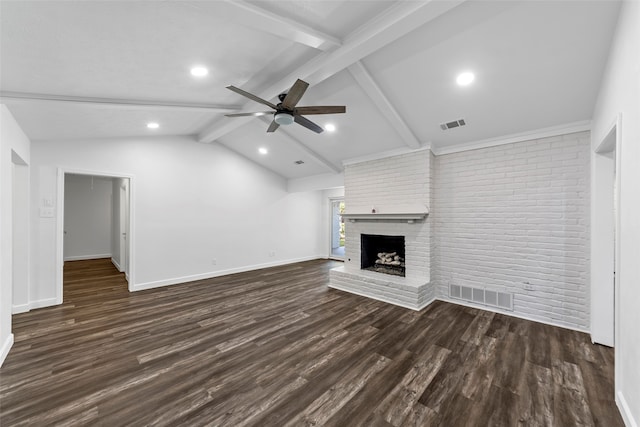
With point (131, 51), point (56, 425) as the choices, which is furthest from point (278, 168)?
point (56, 425)

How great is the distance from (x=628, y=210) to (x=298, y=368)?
8.94ft

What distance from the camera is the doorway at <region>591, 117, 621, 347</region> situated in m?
2.71

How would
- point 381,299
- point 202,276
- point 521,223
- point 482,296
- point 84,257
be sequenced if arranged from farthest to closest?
point 84,257 < point 202,276 < point 381,299 < point 482,296 < point 521,223

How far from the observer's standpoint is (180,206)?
5363 mm

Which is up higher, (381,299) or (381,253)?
(381,253)

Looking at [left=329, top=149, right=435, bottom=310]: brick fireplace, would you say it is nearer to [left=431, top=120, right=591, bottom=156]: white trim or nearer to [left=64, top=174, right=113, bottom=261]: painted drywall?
[left=431, top=120, right=591, bottom=156]: white trim

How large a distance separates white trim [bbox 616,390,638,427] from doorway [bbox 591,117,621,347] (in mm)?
1307

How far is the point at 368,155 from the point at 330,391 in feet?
12.9

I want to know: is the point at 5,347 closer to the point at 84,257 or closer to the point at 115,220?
the point at 115,220

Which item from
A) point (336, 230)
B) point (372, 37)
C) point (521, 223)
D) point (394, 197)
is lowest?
point (336, 230)

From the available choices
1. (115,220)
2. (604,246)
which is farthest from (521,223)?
(115,220)

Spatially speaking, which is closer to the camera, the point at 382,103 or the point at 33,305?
the point at 382,103

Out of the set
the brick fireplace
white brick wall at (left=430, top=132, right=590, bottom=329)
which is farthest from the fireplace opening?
white brick wall at (left=430, top=132, right=590, bottom=329)

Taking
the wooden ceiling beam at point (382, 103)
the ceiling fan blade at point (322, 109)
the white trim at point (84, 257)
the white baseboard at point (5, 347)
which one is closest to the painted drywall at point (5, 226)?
the white baseboard at point (5, 347)
